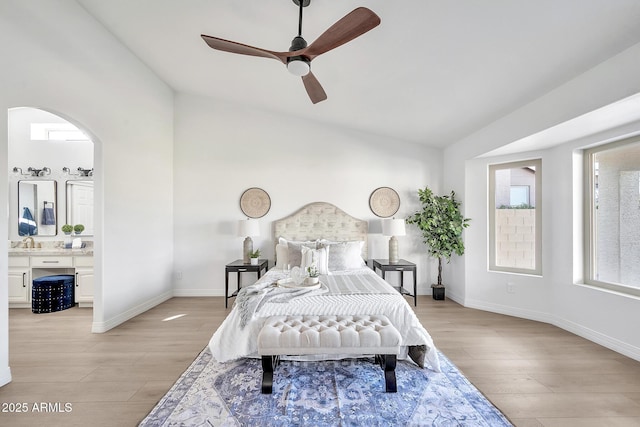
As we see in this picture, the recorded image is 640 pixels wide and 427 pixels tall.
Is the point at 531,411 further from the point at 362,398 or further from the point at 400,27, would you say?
the point at 400,27

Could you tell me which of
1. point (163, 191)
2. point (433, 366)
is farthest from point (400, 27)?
point (163, 191)

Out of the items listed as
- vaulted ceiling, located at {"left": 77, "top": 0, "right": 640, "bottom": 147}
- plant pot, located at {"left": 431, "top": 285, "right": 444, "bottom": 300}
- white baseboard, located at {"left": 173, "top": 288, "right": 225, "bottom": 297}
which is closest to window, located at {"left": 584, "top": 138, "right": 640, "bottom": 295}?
vaulted ceiling, located at {"left": 77, "top": 0, "right": 640, "bottom": 147}

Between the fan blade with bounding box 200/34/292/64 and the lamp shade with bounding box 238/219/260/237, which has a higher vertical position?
the fan blade with bounding box 200/34/292/64

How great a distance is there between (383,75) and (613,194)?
2839 millimetres

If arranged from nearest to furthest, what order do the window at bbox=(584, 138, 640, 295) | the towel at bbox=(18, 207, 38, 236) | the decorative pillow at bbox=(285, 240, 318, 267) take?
1. the window at bbox=(584, 138, 640, 295)
2. the decorative pillow at bbox=(285, 240, 318, 267)
3. the towel at bbox=(18, 207, 38, 236)

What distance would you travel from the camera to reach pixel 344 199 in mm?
5062

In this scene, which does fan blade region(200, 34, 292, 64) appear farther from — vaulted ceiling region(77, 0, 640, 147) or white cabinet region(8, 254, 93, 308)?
white cabinet region(8, 254, 93, 308)

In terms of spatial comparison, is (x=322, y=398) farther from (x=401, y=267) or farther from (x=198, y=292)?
(x=198, y=292)

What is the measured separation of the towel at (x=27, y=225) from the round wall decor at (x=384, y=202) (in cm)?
548

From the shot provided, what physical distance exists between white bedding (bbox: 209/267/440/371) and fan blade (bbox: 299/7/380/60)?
2084 millimetres

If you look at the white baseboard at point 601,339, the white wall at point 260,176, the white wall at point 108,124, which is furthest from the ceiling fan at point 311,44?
the white baseboard at point 601,339

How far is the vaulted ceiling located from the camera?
2.08 m

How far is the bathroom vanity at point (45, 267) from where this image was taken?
167 inches

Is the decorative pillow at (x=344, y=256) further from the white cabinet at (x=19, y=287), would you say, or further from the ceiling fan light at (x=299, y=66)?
the white cabinet at (x=19, y=287)
